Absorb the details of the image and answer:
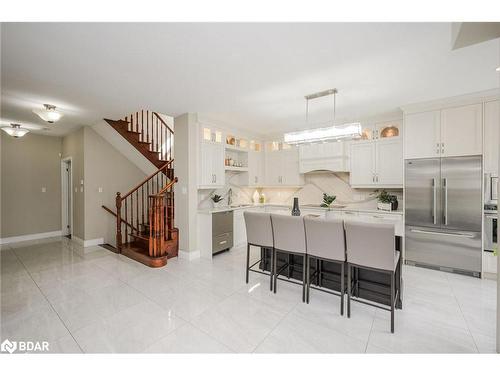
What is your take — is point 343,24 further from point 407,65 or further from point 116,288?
point 116,288

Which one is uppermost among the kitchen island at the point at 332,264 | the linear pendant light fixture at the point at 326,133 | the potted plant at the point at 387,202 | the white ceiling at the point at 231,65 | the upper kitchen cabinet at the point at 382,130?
the white ceiling at the point at 231,65

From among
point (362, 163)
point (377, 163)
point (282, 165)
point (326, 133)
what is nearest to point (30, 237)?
point (282, 165)

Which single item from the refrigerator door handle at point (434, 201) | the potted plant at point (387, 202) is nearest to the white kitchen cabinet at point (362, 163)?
the potted plant at point (387, 202)

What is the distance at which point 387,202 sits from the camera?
4047 millimetres

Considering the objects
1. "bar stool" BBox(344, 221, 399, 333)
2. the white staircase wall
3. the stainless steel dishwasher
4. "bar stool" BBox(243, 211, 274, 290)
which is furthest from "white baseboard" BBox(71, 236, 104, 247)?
"bar stool" BBox(344, 221, 399, 333)

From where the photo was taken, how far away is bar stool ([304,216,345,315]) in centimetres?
228

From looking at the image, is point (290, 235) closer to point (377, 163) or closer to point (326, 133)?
point (326, 133)

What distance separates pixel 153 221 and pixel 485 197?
198 inches

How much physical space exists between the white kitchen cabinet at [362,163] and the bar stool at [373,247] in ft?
8.17

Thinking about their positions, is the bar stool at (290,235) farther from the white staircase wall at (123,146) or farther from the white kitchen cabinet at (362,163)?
the white staircase wall at (123,146)

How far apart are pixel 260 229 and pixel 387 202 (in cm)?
266

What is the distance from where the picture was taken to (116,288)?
288cm

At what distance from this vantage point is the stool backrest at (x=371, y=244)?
2021 mm
